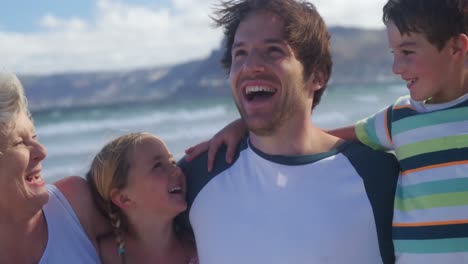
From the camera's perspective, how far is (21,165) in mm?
2807

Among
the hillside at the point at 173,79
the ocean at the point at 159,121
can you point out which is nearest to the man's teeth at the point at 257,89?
the ocean at the point at 159,121

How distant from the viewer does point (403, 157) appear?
2807 mm

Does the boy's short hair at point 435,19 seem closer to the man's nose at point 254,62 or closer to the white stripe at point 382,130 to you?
the white stripe at point 382,130

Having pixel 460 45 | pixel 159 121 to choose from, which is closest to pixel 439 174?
pixel 460 45

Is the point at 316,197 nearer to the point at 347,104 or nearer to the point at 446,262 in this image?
the point at 446,262

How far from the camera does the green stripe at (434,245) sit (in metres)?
2.51

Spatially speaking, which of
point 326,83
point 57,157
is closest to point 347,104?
point 57,157

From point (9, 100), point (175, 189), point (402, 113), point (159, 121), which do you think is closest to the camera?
point (9, 100)

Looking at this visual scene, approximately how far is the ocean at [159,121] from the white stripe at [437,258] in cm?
975

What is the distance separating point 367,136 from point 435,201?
0.55 meters

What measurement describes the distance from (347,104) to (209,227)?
22458 mm

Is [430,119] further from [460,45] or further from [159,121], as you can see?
[159,121]

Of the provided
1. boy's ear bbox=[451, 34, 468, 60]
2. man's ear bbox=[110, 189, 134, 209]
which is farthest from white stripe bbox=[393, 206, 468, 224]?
man's ear bbox=[110, 189, 134, 209]

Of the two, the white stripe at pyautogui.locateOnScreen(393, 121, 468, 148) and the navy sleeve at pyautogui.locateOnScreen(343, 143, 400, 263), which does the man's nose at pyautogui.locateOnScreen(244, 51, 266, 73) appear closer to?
the navy sleeve at pyautogui.locateOnScreen(343, 143, 400, 263)
